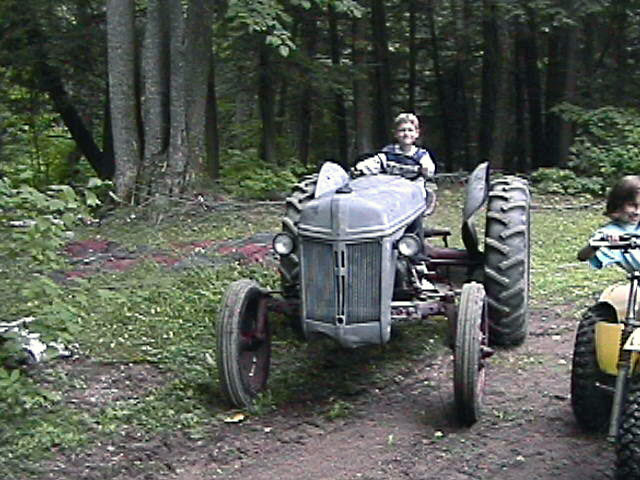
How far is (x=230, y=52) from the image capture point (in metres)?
18.3

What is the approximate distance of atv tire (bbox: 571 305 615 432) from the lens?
5.86 m

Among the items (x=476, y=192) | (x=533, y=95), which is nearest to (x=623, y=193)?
(x=476, y=192)

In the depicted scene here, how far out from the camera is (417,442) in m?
6.05

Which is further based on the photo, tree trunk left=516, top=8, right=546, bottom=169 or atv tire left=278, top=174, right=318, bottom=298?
tree trunk left=516, top=8, right=546, bottom=169

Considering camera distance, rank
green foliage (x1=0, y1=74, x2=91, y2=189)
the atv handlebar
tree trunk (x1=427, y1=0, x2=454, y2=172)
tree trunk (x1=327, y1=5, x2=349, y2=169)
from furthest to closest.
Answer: tree trunk (x1=427, y1=0, x2=454, y2=172) → tree trunk (x1=327, y1=5, x2=349, y2=169) → green foliage (x1=0, y1=74, x2=91, y2=189) → the atv handlebar

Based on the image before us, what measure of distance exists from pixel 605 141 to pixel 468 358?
13.2 meters

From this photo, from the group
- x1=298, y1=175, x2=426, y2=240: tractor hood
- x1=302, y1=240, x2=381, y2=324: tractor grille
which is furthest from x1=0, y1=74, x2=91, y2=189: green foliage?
x1=302, y1=240, x2=381, y2=324: tractor grille

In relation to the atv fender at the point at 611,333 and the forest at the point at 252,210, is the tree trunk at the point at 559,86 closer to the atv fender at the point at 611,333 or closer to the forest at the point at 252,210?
the forest at the point at 252,210

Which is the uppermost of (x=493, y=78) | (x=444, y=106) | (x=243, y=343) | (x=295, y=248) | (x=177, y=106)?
(x=493, y=78)

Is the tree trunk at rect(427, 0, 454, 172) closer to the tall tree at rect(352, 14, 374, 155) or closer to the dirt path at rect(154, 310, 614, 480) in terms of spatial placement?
the tall tree at rect(352, 14, 374, 155)

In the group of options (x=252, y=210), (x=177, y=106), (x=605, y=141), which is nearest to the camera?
(x=252, y=210)

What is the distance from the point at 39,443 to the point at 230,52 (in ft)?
43.0

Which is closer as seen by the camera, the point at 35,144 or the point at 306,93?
the point at 35,144

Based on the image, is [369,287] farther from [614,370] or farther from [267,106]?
[267,106]
